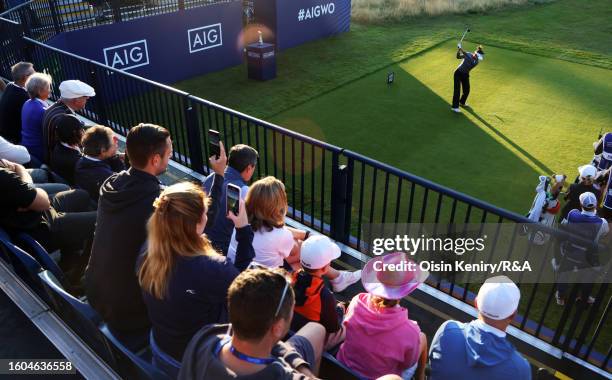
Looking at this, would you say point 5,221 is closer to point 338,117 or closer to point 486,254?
point 486,254

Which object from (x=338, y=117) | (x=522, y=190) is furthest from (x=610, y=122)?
(x=338, y=117)

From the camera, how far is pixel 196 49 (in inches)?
530

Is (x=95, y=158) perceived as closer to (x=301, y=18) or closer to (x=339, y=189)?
(x=339, y=189)

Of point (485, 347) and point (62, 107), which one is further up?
point (62, 107)

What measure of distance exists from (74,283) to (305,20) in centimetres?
1421

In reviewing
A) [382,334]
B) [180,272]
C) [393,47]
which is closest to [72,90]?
[180,272]

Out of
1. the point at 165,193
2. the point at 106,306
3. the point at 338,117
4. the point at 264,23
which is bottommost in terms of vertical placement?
the point at 338,117

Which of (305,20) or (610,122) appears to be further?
(305,20)

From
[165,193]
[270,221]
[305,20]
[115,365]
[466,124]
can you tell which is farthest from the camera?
[305,20]

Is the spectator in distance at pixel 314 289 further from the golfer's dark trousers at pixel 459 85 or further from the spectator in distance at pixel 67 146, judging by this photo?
the golfer's dark trousers at pixel 459 85

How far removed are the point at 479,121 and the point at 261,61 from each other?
594 cm

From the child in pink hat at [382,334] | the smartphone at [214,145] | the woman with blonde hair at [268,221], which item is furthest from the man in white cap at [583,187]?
the smartphone at [214,145]

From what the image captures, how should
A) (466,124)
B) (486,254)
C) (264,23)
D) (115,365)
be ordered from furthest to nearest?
(264,23) < (466,124) < (486,254) < (115,365)

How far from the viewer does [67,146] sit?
4531 millimetres
